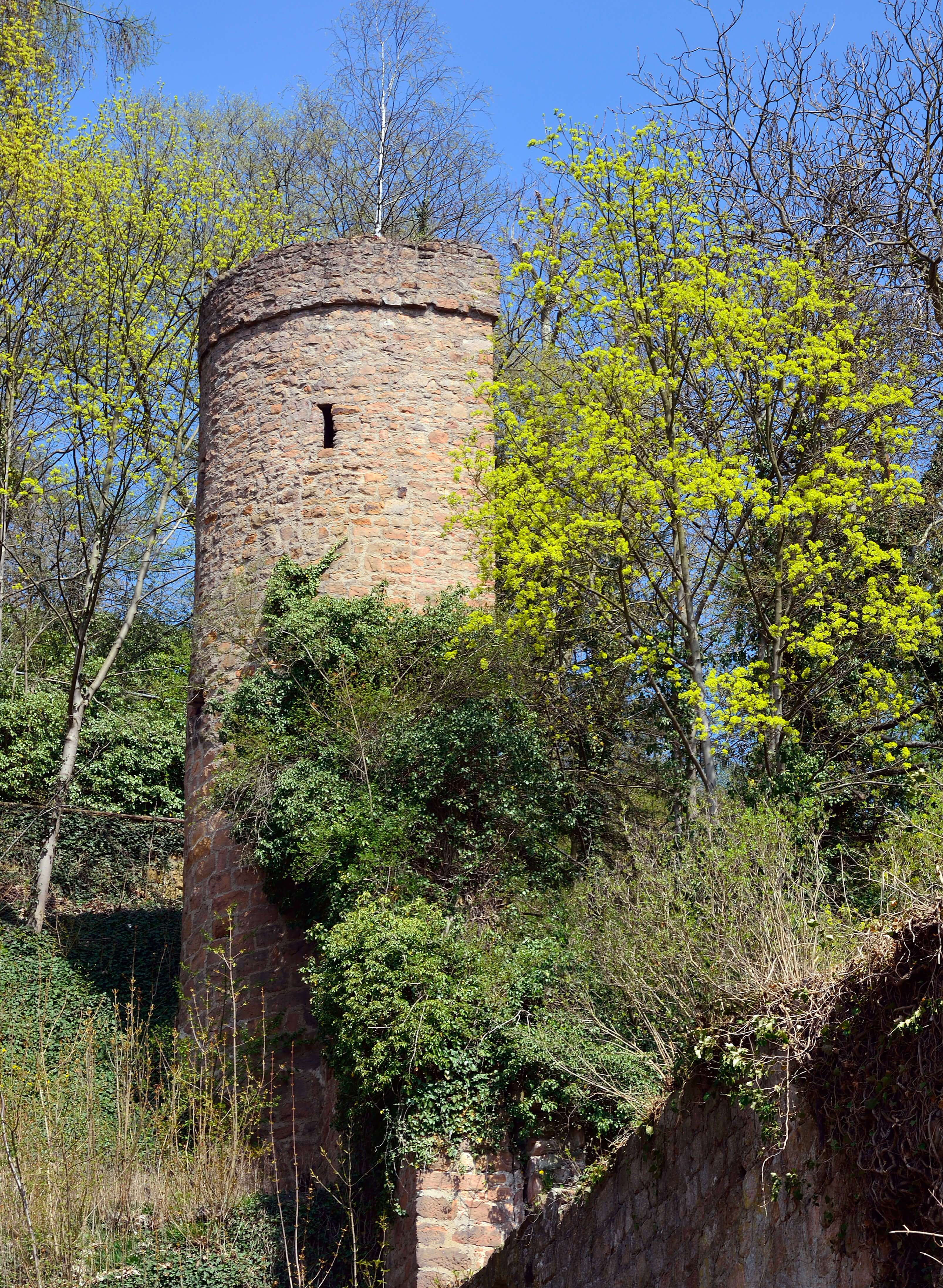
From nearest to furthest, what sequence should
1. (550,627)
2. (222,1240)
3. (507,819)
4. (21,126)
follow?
(222,1240)
(507,819)
(550,627)
(21,126)

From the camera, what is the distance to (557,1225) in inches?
288

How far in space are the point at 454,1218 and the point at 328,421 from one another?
732 cm

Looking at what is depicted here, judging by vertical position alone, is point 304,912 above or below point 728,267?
below

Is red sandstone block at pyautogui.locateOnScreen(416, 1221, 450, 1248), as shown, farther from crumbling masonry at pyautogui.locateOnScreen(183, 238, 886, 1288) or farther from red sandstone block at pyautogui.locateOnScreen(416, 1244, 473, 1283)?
crumbling masonry at pyautogui.locateOnScreen(183, 238, 886, 1288)

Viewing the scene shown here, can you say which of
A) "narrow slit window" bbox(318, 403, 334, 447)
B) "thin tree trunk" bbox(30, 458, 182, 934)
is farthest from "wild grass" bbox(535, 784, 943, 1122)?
"thin tree trunk" bbox(30, 458, 182, 934)

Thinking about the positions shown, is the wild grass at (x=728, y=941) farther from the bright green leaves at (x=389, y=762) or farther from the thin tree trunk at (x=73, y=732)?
the thin tree trunk at (x=73, y=732)

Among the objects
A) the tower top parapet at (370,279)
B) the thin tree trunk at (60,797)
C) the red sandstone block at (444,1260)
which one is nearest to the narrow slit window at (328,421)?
the tower top parapet at (370,279)

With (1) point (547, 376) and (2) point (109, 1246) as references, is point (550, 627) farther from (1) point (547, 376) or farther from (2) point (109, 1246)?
(2) point (109, 1246)

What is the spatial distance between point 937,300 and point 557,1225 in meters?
8.47

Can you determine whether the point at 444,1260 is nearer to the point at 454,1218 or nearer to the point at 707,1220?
the point at 454,1218

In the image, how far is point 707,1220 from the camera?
584 centimetres

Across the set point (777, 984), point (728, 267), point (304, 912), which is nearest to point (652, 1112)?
point (777, 984)

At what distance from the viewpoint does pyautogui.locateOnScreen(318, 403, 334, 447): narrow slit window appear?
13.7m

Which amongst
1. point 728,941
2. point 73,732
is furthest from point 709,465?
point 73,732
